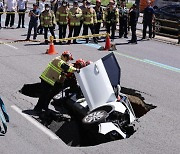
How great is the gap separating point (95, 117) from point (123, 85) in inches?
173

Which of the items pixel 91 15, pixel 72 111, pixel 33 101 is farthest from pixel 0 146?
pixel 91 15

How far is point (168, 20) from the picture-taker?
79.2 feet

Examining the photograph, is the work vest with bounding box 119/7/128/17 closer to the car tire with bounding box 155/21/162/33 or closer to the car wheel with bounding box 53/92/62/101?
the car tire with bounding box 155/21/162/33

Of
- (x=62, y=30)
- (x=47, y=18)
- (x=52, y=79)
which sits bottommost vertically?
(x=52, y=79)

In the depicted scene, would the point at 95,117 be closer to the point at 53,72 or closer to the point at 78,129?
the point at 78,129

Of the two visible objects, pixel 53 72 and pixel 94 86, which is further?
pixel 53 72

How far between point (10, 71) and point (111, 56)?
18.5 feet

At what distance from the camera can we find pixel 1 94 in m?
11.6

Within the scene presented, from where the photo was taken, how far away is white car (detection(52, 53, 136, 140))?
8.45m

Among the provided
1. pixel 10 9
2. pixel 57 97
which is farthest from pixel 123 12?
pixel 57 97

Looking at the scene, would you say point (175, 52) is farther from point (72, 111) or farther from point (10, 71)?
point (72, 111)

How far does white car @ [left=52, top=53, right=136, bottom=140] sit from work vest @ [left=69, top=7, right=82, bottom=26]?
10.4m

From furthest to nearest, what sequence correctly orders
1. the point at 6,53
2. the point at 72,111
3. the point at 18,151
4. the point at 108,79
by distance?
the point at 6,53
the point at 72,111
the point at 108,79
the point at 18,151

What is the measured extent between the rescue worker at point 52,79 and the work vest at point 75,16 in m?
9.91
